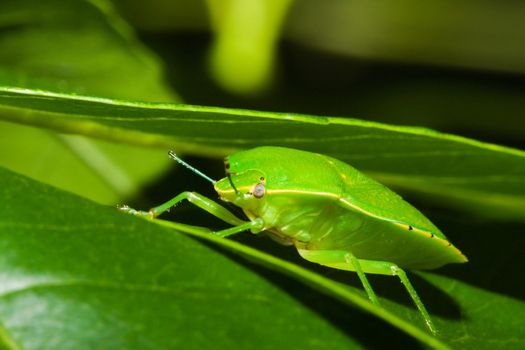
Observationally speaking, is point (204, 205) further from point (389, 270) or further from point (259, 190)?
point (389, 270)

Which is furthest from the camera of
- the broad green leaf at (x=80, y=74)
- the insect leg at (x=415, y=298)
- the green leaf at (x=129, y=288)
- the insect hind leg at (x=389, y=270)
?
the broad green leaf at (x=80, y=74)

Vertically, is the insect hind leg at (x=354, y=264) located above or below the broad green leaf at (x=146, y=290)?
below

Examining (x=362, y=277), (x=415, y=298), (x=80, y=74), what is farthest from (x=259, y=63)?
(x=415, y=298)

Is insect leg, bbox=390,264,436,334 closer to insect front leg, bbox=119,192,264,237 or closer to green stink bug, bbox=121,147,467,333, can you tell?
green stink bug, bbox=121,147,467,333

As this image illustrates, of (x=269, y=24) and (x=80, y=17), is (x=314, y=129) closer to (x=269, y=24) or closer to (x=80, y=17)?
(x=269, y=24)

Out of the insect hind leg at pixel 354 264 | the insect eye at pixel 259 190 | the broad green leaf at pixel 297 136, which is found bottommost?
the insect hind leg at pixel 354 264

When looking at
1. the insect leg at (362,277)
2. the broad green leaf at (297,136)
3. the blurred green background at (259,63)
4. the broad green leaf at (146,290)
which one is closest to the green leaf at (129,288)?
the broad green leaf at (146,290)

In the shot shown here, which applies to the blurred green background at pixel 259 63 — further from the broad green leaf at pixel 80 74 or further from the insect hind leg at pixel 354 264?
the insect hind leg at pixel 354 264
